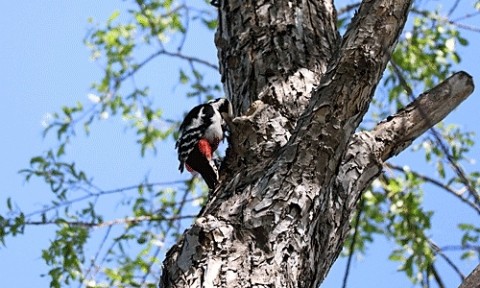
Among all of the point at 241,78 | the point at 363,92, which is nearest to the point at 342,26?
the point at 241,78

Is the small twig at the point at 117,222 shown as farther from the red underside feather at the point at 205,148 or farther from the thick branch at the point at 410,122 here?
the thick branch at the point at 410,122

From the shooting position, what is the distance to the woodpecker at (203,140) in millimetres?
3527

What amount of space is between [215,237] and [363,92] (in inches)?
23.0

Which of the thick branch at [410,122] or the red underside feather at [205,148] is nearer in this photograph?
the thick branch at [410,122]

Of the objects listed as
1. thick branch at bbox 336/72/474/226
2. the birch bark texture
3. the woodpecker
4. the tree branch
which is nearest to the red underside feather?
the woodpecker

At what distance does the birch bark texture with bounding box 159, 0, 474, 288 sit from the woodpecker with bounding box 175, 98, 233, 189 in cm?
74

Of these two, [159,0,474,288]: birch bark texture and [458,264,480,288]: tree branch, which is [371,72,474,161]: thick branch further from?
[458,264,480,288]: tree branch

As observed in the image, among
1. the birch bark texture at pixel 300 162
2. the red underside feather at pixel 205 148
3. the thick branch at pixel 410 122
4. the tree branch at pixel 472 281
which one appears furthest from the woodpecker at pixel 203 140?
the tree branch at pixel 472 281

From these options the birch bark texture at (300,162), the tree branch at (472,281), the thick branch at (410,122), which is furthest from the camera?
the thick branch at (410,122)

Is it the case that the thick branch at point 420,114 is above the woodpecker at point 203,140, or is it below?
below

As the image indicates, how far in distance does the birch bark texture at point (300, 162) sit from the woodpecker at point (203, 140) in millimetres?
737

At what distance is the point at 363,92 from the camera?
212cm

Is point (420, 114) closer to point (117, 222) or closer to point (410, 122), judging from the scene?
point (410, 122)

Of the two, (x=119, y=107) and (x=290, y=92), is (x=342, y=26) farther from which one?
(x=290, y=92)
